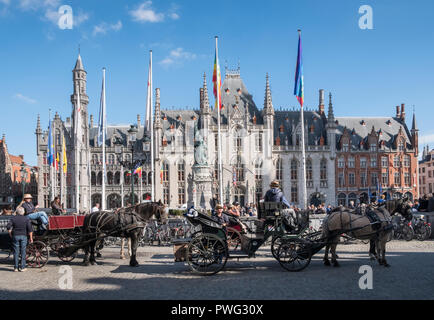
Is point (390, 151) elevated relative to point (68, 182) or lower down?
elevated

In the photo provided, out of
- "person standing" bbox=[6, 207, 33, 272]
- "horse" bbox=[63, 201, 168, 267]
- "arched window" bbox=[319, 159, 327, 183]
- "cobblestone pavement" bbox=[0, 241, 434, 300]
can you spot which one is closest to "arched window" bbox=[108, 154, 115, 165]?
"arched window" bbox=[319, 159, 327, 183]

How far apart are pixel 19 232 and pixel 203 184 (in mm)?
20590

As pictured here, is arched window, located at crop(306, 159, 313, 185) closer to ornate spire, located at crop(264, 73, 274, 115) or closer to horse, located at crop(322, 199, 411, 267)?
ornate spire, located at crop(264, 73, 274, 115)

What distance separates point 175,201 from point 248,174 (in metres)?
11.1

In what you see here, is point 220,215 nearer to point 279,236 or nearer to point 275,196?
point 275,196

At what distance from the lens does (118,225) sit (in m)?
11.6

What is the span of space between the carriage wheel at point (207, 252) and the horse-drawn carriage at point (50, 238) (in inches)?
160

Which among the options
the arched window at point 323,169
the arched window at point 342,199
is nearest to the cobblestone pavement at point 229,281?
the arched window at point 323,169

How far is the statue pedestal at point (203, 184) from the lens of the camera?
1205 inches

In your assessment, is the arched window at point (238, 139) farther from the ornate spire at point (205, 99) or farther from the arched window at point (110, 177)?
the arched window at point (110, 177)

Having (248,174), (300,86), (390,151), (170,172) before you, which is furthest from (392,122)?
(300,86)

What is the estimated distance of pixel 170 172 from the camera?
2184 inches

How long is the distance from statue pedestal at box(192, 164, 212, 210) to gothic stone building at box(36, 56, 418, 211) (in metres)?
21.8
